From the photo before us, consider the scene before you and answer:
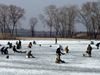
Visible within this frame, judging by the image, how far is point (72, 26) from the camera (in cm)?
11969

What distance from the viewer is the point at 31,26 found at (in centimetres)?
13188

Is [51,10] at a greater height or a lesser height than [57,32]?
greater

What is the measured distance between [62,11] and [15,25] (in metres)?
18.8

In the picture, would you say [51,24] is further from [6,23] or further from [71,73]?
[71,73]

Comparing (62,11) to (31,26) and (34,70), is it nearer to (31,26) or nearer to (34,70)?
(31,26)

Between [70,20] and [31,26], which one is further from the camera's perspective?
[31,26]

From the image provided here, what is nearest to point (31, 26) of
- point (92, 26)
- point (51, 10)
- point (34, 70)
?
point (51, 10)

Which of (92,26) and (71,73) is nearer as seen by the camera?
(71,73)

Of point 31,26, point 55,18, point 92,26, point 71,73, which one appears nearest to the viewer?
point 71,73

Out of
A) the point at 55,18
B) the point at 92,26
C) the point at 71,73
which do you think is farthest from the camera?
the point at 55,18

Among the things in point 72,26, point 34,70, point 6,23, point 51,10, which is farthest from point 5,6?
point 34,70

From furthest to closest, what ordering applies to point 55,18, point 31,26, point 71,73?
point 31,26
point 55,18
point 71,73

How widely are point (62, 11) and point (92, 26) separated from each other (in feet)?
50.0

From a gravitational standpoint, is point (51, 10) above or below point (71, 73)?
above
